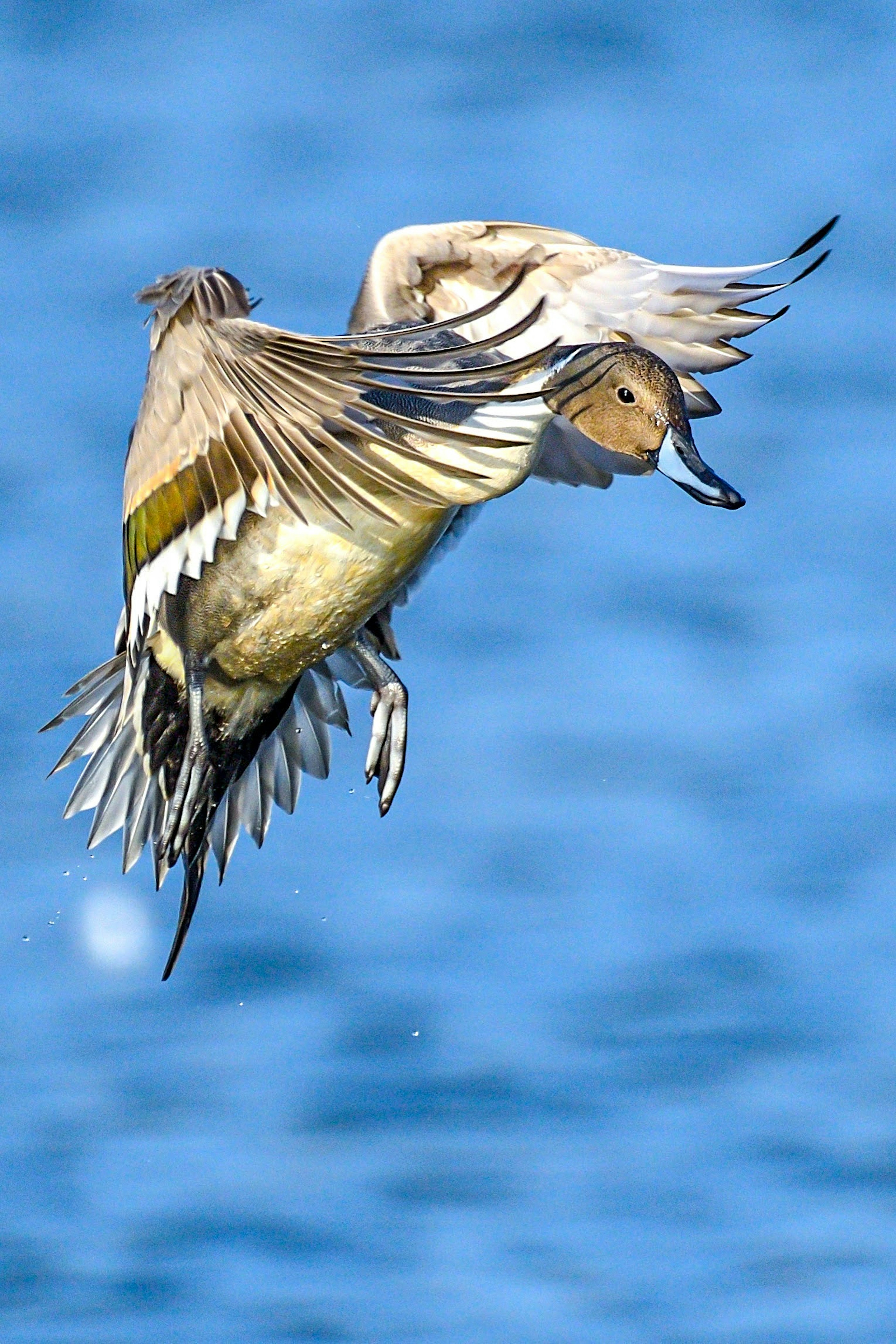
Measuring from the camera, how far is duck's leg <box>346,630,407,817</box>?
522 centimetres

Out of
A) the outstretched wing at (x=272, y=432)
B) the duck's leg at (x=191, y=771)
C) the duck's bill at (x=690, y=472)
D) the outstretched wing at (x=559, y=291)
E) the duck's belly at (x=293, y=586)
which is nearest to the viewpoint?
the outstretched wing at (x=272, y=432)

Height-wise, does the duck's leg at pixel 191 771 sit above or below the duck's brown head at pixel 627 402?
below

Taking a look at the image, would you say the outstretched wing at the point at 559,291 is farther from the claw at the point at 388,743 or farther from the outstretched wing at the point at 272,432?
the claw at the point at 388,743

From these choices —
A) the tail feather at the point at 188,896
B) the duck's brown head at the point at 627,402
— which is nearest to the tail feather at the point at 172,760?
the tail feather at the point at 188,896

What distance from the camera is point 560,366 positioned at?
192 inches

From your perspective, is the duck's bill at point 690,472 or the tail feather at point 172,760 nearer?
the duck's bill at point 690,472

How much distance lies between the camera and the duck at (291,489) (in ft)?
14.5

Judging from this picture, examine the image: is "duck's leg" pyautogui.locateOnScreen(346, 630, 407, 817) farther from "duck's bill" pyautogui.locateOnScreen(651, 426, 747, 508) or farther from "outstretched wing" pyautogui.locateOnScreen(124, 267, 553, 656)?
"duck's bill" pyautogui.locateOnScreen(651, 426, 747, 508)

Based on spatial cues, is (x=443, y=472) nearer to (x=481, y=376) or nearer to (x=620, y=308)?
(x=481, y=376)

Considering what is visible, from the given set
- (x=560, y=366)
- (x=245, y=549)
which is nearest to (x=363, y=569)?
(x=245, y=549)

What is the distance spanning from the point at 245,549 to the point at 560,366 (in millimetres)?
696

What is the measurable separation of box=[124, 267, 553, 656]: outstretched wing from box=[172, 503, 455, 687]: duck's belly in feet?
0.18

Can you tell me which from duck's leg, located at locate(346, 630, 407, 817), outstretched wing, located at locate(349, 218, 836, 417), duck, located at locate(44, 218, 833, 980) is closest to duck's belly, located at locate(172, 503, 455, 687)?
duck, located at locate(44, 218, 833, 980)

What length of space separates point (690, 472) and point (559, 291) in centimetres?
76
